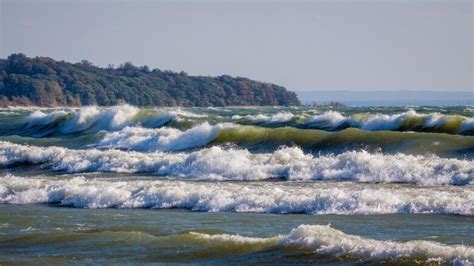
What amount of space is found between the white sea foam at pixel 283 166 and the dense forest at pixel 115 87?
108m

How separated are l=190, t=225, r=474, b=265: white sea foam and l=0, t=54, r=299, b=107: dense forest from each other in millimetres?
125026

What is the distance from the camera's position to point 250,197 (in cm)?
1952

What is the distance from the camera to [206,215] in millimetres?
18547

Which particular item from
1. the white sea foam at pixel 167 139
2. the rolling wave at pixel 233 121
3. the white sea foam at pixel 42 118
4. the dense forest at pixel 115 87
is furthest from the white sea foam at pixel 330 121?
the dense forest at pixel 115 87

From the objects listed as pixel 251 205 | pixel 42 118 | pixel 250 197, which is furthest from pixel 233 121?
pixel 251 205

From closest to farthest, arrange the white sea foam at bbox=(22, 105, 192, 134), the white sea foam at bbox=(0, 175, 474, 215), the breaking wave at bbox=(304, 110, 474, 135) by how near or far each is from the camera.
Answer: the white sea foam at bbox=(0, 175, 474, 215), the breaking wave at bbox=(304, 110, 474, 135), the white sea foam at bbox=(22, 105, 192, 134)

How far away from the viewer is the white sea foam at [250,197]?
1811cm

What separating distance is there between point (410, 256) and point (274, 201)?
665 centimetres

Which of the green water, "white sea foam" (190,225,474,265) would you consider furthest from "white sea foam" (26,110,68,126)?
"white sea foam" (190,225,474,265)

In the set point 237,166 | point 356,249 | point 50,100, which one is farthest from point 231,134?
point 50,100

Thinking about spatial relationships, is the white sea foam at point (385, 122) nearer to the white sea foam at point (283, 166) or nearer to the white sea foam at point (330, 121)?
the white sea foam at point (330, 121)

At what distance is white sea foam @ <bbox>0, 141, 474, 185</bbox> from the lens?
2336 cm

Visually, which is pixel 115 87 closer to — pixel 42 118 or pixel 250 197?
pixel 42 118

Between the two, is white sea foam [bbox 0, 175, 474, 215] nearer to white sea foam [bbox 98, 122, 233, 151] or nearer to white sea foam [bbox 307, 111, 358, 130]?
white sea foam [bbox 98, 122, 233, 151]
